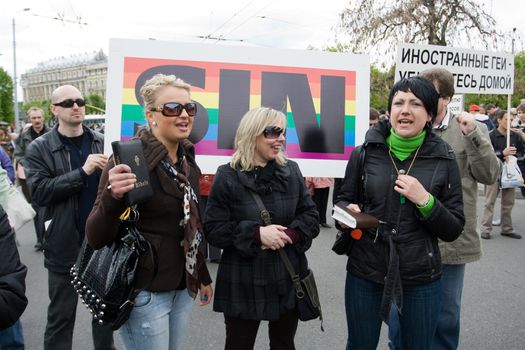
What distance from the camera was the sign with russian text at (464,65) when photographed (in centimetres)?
369

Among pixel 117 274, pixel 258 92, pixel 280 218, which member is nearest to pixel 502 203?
pixel 258 92

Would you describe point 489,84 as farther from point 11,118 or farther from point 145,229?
point 11,118

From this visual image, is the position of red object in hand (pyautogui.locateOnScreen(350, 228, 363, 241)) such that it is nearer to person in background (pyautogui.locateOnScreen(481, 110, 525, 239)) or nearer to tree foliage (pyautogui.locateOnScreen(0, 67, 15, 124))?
person in background (pyautogui.locateOnScreen(481, 110, 525, 239))

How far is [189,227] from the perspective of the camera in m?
2.08

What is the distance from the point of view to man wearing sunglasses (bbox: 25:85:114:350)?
2.80 m

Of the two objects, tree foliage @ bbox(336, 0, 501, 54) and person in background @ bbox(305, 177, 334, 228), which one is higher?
tree foliage @ bbox(336, 0, 501, 54)

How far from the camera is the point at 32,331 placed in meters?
3.85

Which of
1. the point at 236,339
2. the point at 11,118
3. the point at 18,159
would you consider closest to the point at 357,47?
the point at 18,159

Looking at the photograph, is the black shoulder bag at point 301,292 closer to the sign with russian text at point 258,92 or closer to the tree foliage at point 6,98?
the sign with russian text at point 258,92

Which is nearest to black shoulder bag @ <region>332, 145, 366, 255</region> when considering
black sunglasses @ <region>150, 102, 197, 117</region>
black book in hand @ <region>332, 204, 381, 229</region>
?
black book in hand @ <region>332, 204, 381, 229</region>

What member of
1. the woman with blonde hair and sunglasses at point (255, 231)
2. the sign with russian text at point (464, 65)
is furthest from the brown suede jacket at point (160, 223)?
the sign with russian text at point (464, 65)

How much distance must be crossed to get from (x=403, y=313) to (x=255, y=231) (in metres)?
0.87

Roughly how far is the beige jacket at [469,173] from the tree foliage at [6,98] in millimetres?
63096

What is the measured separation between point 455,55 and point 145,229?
3.07 metres
